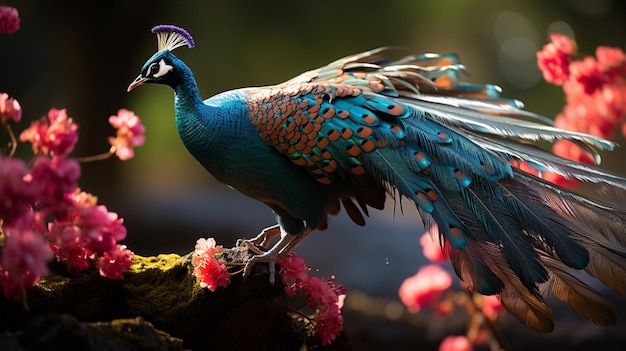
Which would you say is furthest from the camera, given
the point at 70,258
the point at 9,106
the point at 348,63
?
the point at 348,63

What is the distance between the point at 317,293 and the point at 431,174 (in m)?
0.37

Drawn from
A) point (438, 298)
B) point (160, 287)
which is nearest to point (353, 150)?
point (160, 287)

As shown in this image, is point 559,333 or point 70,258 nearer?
point 70,258

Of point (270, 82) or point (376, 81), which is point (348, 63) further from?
point (270, 82)

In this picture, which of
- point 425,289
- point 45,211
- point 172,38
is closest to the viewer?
point 45,211

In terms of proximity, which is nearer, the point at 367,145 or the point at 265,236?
the point at 367,145

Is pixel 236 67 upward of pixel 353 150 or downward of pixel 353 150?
upward

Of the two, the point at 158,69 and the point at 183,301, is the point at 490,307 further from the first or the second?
the point at 158,69

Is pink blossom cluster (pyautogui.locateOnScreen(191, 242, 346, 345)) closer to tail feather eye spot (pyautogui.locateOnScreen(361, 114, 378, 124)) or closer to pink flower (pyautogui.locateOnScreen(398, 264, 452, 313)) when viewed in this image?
tail feather eye spot (pyautogui.locateOnScreen(361, 114, 378, 124))

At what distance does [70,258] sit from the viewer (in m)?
1.38

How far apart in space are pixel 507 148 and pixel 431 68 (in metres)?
0.35

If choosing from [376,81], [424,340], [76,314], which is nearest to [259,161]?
[376,81]

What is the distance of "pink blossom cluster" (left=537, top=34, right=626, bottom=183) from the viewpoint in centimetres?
209

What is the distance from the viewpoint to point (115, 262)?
1.37 meters
